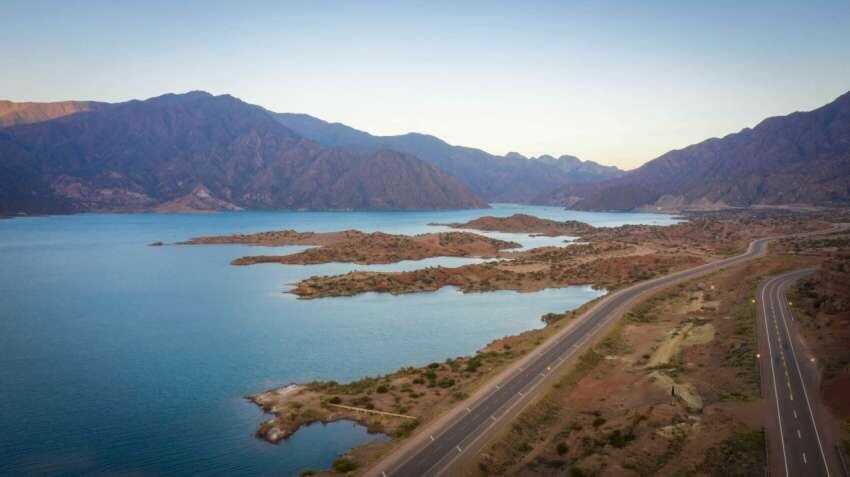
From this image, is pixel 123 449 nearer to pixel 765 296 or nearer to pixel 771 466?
pixel 771 466

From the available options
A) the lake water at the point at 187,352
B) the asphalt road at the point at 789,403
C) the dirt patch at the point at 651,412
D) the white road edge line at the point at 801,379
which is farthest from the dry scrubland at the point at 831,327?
the lake water at the point at 187,352

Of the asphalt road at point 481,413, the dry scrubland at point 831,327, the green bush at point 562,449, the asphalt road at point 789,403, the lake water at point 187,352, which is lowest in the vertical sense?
the lake water at point 187,352

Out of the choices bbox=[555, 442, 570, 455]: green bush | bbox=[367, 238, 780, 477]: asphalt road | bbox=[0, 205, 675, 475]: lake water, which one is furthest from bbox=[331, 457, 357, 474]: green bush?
bbox=[555, 442, 570, 455]: green bush

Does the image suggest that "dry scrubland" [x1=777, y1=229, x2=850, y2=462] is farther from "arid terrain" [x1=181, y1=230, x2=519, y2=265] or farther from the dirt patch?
"arid terrain" [x1=181, y1=230, x2=519, y2=265]

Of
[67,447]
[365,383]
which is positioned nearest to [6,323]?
[67,447]

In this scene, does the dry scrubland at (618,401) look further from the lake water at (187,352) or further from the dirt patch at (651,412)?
the lake water at (187,352)

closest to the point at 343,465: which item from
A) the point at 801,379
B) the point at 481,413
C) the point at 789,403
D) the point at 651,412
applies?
the point at 481,413
